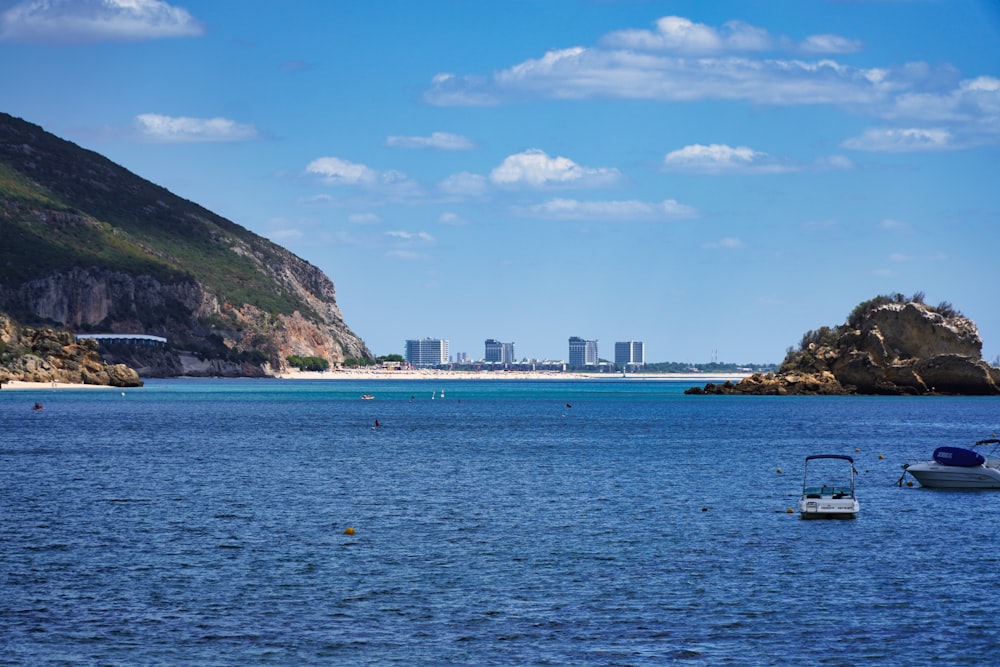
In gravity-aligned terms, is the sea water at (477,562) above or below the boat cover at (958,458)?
below

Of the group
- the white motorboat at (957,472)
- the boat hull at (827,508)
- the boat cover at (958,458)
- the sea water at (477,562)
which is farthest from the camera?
the boat cover at (958,458)

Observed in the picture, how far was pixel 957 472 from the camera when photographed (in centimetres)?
6894

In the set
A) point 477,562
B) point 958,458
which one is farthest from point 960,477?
point 477,562

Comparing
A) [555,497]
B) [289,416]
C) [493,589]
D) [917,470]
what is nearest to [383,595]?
[493,589]

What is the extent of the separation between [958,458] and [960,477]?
1086mm

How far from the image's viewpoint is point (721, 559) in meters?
44.1

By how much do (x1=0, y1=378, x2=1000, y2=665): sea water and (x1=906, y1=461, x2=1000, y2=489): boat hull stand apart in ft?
5.73

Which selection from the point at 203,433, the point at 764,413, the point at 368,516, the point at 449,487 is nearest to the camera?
the point at 368,516

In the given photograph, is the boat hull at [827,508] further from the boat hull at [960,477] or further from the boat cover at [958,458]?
the boat cover at [958,458]

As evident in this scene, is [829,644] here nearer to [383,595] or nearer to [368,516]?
[383,595]

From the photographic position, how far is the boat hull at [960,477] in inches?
2707

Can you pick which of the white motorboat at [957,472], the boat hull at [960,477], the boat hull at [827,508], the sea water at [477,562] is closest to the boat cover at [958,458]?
the white motorboat at [957,472]

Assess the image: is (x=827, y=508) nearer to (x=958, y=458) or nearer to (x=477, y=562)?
(x=958, y=458)

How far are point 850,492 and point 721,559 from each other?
716 inches
